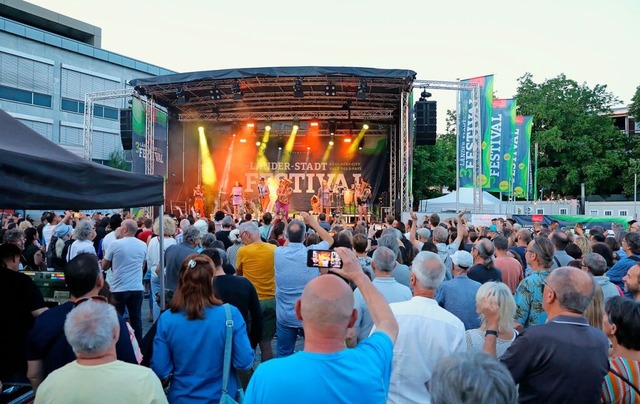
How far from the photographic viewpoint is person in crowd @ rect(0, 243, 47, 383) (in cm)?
304

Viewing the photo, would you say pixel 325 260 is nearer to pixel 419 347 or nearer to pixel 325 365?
pixel 419 347

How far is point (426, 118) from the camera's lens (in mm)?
14125

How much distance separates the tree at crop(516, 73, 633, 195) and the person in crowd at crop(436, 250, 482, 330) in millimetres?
31330

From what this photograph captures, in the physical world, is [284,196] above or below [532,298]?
above

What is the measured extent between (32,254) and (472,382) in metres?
6.26

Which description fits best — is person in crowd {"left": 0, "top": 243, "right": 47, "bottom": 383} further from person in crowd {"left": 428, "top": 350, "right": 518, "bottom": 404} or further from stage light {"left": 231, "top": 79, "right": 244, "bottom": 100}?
stage light {"left": 231, "top": 79, "right": 244, "bottom": 100}

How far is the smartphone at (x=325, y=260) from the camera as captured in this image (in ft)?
7.42

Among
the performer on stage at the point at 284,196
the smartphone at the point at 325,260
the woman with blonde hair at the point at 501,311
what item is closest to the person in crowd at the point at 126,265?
the smartphone at the point at 325,260

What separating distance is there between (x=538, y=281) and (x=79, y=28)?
36.7 meters

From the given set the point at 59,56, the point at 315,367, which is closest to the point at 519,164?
the point at 315,367

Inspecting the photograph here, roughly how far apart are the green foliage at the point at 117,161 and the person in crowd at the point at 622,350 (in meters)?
30.3

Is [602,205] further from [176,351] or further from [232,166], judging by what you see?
[176,351]

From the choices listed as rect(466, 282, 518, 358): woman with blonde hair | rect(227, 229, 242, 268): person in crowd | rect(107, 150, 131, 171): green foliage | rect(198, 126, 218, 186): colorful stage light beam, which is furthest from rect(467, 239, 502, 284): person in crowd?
rect(107, 150, 131, 171): green foliage

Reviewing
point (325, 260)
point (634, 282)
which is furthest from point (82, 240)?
point (634, 282)
